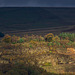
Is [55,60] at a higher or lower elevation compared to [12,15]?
lower

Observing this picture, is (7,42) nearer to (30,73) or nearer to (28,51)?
(28,51)

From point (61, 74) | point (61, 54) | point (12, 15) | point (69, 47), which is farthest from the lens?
point (12, 15)

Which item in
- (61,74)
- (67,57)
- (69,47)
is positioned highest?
(69,47)

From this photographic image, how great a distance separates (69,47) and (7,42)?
4.38 m

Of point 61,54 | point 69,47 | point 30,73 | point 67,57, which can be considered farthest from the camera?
point 69,47

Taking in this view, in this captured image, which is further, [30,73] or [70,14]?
[70,14]

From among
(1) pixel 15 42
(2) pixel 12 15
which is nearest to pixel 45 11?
(2) pixel 12 15

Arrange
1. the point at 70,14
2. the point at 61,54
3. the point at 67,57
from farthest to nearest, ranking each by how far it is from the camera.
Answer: the point at 70,14
the point at 61,54
the point at 67,57

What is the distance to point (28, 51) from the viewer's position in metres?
8.67

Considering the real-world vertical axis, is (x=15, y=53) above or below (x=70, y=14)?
below

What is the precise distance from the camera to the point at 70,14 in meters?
45.6

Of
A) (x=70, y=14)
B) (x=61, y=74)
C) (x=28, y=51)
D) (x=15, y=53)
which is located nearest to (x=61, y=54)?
(x=28, y=51)

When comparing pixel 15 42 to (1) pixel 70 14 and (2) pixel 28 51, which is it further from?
(1) pixel 70 14

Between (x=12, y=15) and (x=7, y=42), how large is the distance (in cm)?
3273
